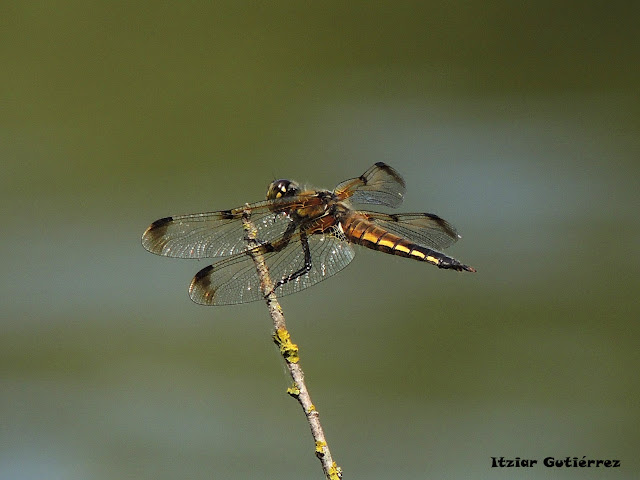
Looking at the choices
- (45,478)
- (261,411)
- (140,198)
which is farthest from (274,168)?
(45,478)

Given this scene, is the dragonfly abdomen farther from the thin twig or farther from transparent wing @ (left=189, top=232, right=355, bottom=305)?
the thin twig

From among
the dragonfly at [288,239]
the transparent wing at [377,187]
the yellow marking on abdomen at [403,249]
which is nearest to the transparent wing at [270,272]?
the dragonfly at [288,239]

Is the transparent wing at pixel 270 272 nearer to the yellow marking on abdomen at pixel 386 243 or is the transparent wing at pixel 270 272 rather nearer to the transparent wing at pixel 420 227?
the yellow marking on abdomen at pixel 386 243

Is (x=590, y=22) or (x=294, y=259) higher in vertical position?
(x=590, y=22)

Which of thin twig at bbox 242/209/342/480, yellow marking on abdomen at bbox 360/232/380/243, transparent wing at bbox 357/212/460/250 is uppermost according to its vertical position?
transparent wing at bbox 357/212/460/250

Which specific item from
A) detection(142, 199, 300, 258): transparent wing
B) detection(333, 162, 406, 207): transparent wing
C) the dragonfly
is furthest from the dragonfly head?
detection(333, 162, 406, 207): transparent wing

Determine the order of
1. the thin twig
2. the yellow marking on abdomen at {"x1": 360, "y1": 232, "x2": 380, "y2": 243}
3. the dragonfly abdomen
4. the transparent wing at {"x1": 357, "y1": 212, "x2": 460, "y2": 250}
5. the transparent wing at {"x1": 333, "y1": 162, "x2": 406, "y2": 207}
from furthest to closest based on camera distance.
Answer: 1. the transparent wing at {"x1": 333, "y1": 162, "x2": 406, "y2": 207}
2. the transparent wing at {"x1": 357, "y1": 212, "x2": 460, "y2": 250}
3. the yellow marking on abdomen at {"x1": 360, "y1": 232, "x2": 380, "y2": 243}
4. the dragonfly abdomen
5. the thin twig

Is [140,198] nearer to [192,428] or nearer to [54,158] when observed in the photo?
[54,158]

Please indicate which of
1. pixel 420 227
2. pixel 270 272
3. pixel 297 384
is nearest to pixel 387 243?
pixel 420 227
